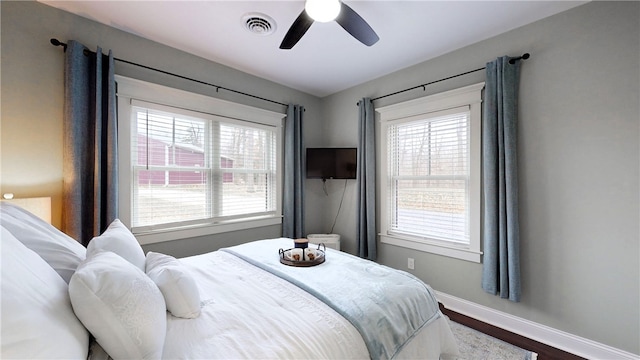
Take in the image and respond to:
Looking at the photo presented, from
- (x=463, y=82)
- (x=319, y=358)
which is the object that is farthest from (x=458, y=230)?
(x=319, y=358)

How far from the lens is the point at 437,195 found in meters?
2.84

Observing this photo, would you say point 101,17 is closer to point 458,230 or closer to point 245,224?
point 245,224

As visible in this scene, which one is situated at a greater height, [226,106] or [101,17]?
[101,17]

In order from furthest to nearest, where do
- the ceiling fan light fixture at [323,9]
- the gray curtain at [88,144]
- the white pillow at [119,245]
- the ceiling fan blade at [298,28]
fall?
the gray curtain at [88,144] < the ceiling fan blade at [298,28] < the ceiling fan light fixture at [323,9] < the white pillow at [119,245]

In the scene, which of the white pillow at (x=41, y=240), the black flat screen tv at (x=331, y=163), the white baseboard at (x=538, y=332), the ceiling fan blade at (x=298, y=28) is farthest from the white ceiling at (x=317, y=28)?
the white baseboard at (x=538, y=332)

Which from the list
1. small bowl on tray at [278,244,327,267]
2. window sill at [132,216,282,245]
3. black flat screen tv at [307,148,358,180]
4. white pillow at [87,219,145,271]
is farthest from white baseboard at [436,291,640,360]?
white pillow at [87,219,145,271]

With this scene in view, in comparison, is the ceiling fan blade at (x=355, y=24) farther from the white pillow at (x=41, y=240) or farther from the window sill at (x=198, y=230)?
the window sill at (x=198, y=230)

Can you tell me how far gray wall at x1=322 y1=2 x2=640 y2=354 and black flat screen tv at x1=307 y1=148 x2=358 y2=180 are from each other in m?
1.83

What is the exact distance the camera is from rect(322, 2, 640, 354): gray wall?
182cm

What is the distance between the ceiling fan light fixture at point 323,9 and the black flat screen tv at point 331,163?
6.46ft

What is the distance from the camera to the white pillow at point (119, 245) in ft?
4.02

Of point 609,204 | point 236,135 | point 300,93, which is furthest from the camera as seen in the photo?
point 300,93

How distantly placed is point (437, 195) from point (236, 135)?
251cm

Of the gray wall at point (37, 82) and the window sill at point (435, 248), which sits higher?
the gray wall at point (37, 82)
